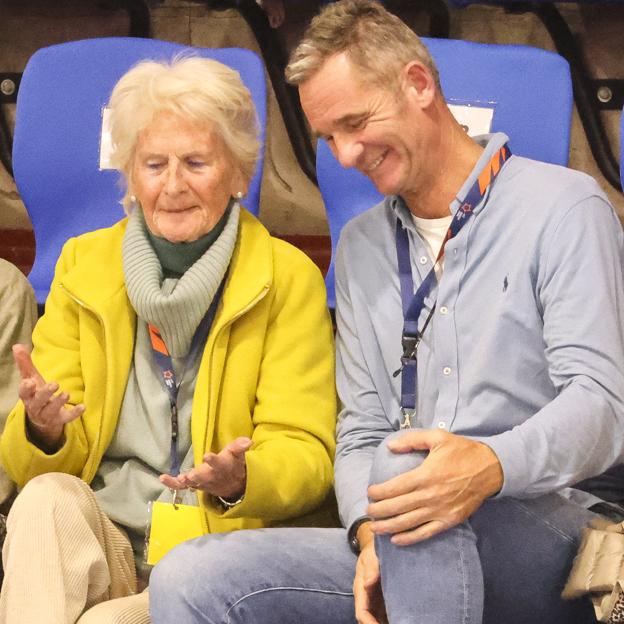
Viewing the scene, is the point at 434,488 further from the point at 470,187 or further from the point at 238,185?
the point at 238,185

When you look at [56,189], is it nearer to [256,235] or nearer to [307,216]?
[256,235]

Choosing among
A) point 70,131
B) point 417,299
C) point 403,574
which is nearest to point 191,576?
point 403,574

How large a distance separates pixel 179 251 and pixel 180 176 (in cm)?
13

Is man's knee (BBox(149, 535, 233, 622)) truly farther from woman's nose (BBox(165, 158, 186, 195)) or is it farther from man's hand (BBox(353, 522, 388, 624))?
woman's nose (BBox(165, 158, 186, 195))

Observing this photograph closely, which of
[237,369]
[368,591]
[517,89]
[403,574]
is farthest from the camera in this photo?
[517,89]

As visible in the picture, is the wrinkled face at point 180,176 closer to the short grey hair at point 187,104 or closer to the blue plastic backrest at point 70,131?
the short grey hair at point 187,104

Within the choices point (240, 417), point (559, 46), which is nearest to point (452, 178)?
point (240, 417)

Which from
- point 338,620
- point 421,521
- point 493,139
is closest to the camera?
point 421,521

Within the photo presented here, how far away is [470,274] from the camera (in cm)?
177

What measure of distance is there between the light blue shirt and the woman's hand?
0.44m

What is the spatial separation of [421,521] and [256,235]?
0.78m

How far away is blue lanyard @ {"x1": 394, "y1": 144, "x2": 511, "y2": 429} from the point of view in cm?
178

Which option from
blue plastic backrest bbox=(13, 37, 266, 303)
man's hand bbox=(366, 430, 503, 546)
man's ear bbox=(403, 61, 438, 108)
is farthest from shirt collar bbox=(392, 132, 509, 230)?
blue plastic backrest bbox=(13, 37, 266, 303)

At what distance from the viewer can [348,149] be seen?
1.80 meters
